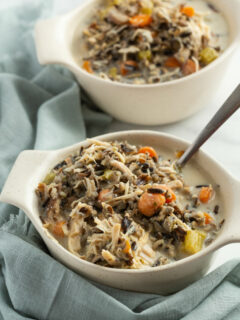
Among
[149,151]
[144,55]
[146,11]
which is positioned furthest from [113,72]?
[149,151]

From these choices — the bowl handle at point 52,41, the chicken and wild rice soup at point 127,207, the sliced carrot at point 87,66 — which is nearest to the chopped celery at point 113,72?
the sliced carrot at point 87,66

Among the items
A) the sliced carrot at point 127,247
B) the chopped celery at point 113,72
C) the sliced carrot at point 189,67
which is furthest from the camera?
the chopped celery at point 113,72

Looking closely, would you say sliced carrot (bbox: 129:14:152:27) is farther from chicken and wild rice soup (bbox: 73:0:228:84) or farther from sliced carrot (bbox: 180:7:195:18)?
sliced carrot (bbox: 180:7:195:18)

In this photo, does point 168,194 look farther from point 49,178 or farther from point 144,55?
point 144,55

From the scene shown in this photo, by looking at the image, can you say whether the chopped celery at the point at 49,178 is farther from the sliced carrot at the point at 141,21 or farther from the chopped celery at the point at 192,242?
the sliced carrot at the point at 141,21

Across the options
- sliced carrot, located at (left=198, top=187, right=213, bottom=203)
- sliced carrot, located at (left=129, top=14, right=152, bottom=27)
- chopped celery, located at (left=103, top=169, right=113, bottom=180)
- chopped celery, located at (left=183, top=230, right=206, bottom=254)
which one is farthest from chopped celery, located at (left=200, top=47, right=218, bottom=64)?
chopped celery, located at (left=183, top=230, right=206, bottom=254)

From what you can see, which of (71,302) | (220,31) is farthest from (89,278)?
(220,31)
